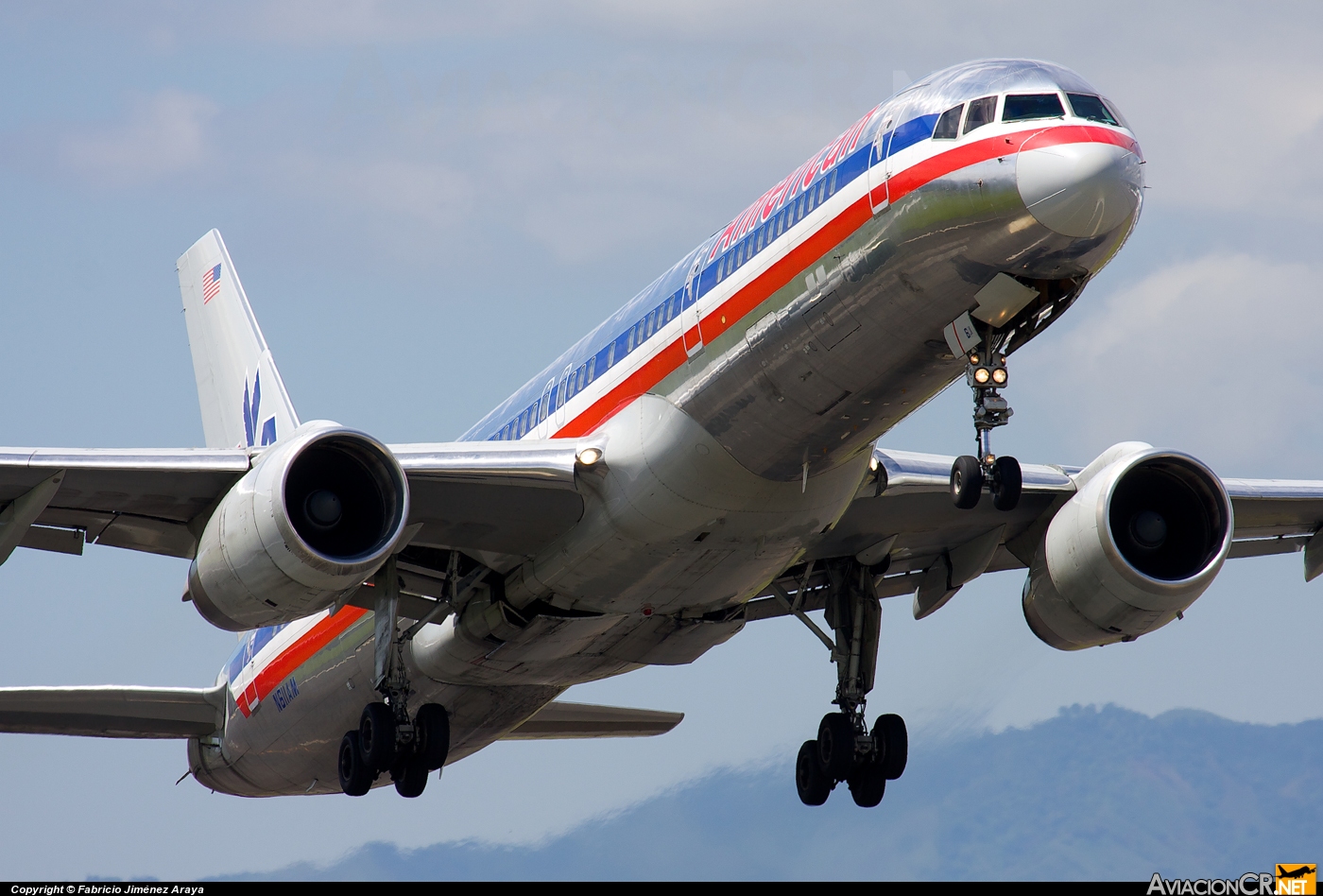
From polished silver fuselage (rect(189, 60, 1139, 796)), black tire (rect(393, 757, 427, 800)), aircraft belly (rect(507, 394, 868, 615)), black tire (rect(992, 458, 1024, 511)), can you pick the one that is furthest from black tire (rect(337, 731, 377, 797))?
black tire (rect(992, 458, 1024, 511))

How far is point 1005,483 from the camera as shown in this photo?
18.5 meters

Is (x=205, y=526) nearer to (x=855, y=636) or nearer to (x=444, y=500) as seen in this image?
(x=444, y=500)

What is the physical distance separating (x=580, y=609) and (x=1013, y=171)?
909 centimetres

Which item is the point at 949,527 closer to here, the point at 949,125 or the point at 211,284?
the point at 949,125

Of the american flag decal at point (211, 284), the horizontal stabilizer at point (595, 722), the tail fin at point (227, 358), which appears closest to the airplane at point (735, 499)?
the horizontal stabilizer at point (595, 722)

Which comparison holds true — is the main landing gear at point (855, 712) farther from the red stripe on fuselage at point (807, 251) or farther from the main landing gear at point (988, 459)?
the main landing gear at point (988, 459)

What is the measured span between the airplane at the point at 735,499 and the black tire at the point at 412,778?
0.05m

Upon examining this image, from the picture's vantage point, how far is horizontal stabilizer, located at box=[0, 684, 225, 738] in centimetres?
2688

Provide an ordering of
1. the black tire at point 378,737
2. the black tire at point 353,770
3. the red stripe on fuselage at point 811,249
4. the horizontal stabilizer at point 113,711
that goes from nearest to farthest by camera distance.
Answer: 1. the red stripe on fuselage at point 811,249
2. the black tire at point 378,737
3. the black tire at point 353,770
4. the horizontal stabilizer at point 113,711

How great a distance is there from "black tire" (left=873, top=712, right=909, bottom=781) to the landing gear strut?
260 inches

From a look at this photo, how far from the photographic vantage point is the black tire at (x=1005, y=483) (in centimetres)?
1841

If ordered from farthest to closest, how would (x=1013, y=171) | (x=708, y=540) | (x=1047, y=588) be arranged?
(x=1047, y=588) < (x=708, y=540) < (x=1013, y=171)

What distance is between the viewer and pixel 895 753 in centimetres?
2595

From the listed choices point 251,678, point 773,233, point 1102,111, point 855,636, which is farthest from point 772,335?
point 251,678
